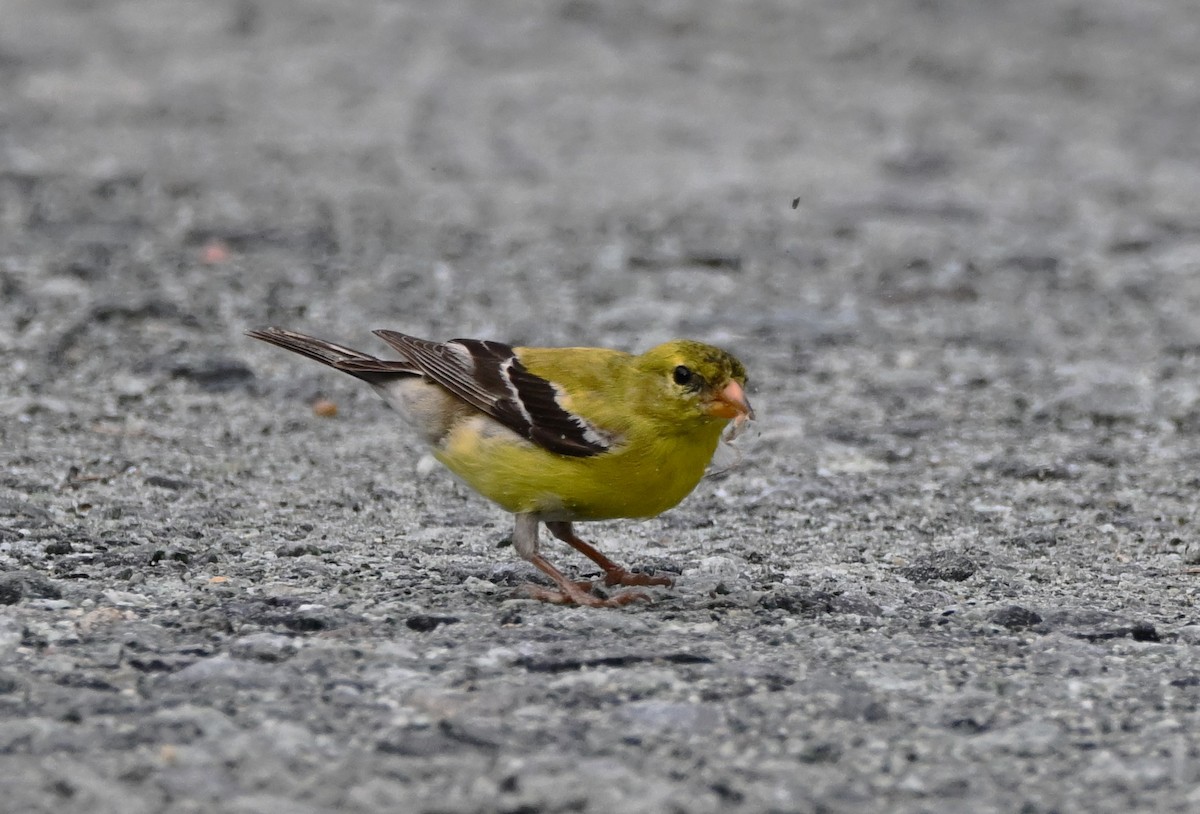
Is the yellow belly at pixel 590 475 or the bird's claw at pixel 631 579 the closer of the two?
the yellow belly at pixel 590 475

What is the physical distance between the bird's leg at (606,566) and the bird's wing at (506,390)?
42 centimetres

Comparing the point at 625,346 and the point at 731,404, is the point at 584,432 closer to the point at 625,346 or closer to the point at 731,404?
the point at 731,404

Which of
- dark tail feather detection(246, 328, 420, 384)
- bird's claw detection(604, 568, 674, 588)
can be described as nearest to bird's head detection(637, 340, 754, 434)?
bird's claw detection(604, 568, 674, 588)

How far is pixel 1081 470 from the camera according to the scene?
22.1 ft

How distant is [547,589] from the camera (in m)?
4.98

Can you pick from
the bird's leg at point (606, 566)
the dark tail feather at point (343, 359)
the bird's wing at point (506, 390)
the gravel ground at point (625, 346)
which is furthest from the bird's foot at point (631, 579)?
the dark tail feather at point (343, 359)

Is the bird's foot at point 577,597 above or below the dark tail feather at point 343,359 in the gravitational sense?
below

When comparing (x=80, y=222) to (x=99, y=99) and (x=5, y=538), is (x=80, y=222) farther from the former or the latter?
(x=5, y=538)

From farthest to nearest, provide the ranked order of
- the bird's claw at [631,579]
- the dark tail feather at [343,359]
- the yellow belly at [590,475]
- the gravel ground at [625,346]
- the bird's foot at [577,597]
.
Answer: the dark tail feather at [343,359], the bird's claw at [631,579], the yellow belly at [590,475], the bird's foot at [577,597], the gravel ground at [625,346]

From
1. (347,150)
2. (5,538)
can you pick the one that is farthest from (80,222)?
(5,538)

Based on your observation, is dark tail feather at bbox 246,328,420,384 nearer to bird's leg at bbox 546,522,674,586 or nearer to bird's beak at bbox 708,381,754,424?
bird's leg at bbox 546,522,674,586

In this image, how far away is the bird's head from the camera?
5.07 m

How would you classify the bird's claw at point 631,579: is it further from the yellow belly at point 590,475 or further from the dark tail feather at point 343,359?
the dark tail feather at point 343,359

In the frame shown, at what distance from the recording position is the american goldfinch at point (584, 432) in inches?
198
